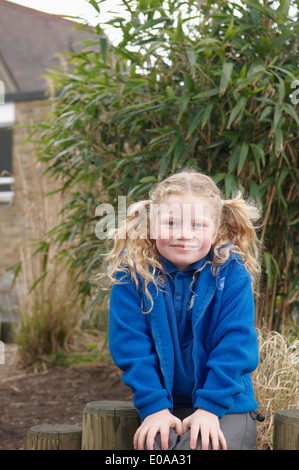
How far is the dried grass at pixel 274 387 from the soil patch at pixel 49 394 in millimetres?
1252

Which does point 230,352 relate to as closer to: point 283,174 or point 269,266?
point 269,266

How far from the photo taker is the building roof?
11.6 m

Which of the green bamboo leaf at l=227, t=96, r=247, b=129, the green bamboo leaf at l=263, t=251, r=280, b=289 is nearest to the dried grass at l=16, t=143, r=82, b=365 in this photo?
the green bamboo leaf at l=263, t=251, r=280, b=289

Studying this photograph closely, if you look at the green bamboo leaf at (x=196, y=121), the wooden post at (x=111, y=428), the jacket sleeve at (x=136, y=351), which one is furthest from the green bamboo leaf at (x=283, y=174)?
the wooden post at (x=111, y=428)

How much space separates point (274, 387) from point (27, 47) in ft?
39.2

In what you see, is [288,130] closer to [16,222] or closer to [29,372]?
[29,372]

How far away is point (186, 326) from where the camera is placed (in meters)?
1.64

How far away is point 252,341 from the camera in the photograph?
1.56 metres

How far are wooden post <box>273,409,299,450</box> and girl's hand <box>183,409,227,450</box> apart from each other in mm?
172

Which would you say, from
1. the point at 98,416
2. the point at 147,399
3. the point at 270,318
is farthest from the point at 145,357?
the point at 270,318

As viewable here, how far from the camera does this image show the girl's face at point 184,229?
1640 mm

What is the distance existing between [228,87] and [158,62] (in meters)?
0.50

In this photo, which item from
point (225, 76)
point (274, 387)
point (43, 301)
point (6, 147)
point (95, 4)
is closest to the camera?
point (274, 387)

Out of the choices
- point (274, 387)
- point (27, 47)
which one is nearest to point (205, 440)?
point (274, 387)
